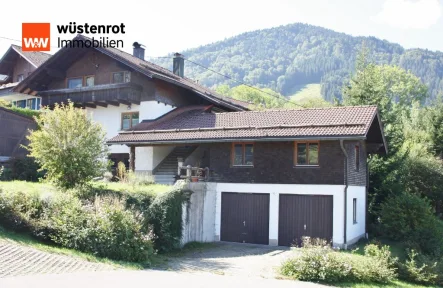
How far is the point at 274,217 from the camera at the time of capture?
21516 millimetres

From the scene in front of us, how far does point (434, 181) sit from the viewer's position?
105 feet

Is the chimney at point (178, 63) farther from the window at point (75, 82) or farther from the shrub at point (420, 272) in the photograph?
the shrub at point (420, 272)

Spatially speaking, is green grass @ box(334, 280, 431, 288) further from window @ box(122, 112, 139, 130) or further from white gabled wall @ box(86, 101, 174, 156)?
window @ box(122, 112, 139, 130)

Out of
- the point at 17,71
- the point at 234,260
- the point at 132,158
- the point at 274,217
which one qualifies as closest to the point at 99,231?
the point at 234,260

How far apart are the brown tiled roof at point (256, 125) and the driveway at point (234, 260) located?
4689 millimetres

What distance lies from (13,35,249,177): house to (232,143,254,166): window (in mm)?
4714

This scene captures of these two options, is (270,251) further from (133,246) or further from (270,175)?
(133,246)

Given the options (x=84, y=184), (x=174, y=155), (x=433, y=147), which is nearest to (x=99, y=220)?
(x=84, y=184)

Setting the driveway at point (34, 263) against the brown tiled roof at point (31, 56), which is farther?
the brown tiled roof at point (31, 56)

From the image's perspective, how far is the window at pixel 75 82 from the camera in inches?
1229

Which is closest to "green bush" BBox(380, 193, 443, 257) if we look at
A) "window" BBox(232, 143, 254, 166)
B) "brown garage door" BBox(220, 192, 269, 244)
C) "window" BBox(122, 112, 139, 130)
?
"brown garage door" BBox(220, 192, 269, 244)

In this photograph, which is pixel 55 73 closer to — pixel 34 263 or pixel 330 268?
pixel 34 263

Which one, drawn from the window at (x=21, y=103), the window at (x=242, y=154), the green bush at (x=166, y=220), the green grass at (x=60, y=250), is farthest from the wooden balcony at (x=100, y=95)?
the green grass at (x=60, y=250)

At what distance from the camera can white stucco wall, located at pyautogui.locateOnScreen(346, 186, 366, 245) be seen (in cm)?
2127
